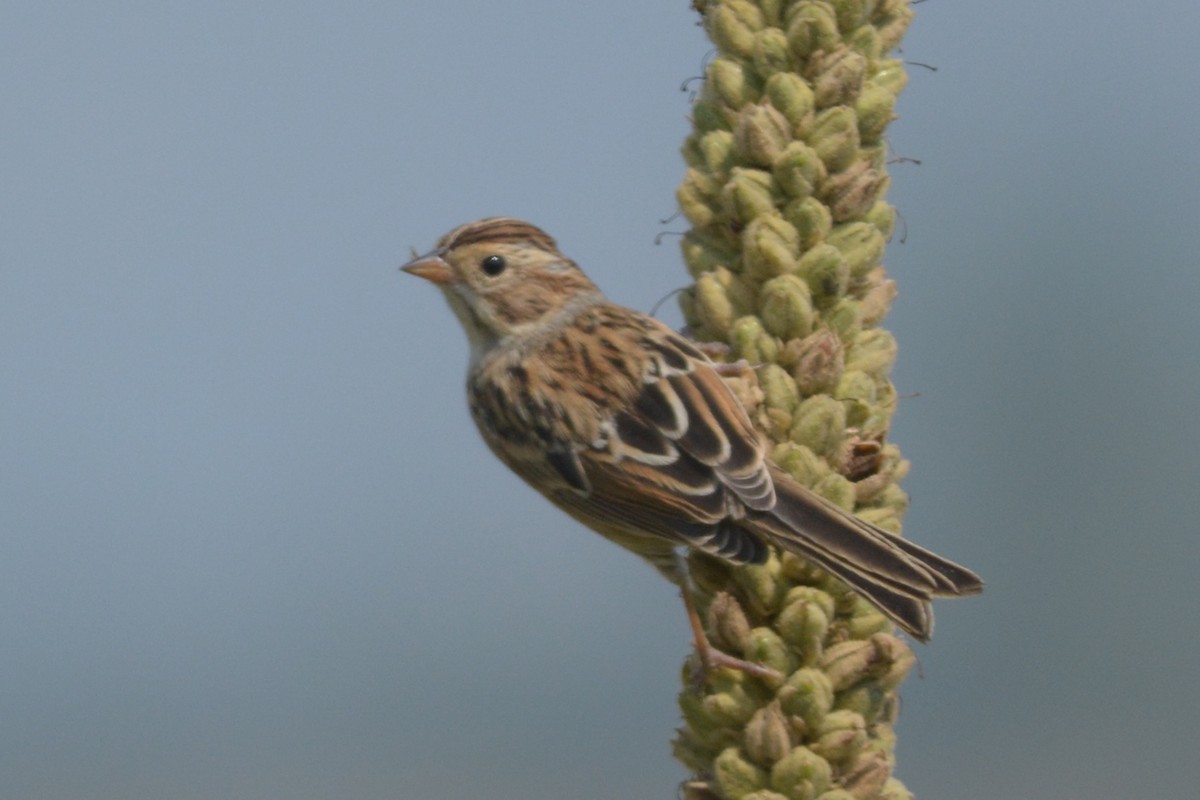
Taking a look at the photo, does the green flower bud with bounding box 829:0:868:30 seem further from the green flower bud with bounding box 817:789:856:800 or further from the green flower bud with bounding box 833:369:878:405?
the green flower bud with bounding box 817:789:856:800

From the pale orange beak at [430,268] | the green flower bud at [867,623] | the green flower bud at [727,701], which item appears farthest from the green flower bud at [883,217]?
the pale orange beak at [430,268]

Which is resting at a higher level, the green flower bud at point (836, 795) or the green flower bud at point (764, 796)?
the green flower bud at point (836, 795)

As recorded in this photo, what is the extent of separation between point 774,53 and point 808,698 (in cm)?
104

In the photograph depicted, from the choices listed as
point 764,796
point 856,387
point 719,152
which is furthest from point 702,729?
point 719,152

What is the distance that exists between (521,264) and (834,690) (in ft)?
7.81

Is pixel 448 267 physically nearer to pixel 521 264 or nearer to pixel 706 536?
pixel 521 264

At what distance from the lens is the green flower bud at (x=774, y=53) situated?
2.44m

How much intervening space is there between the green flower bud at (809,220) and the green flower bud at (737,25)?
0.94 ft

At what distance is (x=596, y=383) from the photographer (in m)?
3.79

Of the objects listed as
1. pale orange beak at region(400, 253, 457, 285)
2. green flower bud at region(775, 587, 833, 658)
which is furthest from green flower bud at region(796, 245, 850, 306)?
pale orange beak at region(400, 253, 457, 285)

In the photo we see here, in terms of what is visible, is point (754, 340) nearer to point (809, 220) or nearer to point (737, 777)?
point (809, 220)

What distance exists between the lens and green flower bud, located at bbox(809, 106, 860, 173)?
2391mm

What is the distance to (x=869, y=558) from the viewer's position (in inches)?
93.4

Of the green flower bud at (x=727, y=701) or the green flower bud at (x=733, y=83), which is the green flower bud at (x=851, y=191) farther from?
the green flower bud at (x=727, y=701)
